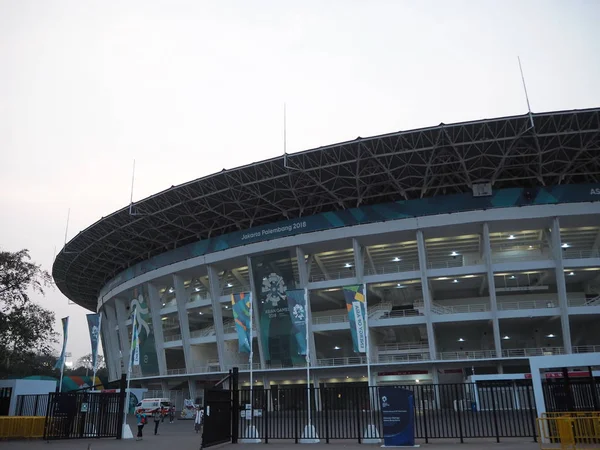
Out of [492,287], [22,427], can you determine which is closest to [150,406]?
[22,427]

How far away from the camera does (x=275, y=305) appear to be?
47.4m

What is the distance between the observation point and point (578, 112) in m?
37.7

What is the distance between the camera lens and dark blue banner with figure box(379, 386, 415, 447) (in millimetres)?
16703

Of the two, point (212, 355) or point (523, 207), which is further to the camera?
point (212, 355)

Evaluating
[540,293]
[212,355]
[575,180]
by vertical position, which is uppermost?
[575,180]

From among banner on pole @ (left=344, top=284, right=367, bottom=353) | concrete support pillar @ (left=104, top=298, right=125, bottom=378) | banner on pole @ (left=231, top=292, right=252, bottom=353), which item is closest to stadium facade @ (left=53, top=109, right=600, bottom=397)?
banner on pole @ (left=231, top=292, right=252, bottom=353)

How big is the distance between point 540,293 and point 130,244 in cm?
4555

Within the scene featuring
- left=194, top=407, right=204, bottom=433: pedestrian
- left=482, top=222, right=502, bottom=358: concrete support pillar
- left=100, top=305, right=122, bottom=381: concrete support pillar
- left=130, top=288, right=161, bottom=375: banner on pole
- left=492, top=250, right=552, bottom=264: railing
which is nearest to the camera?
left=194, top=407, right=204, bottom=433: pedestrian

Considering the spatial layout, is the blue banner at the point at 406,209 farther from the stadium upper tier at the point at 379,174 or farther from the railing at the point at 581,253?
the railing at the point at 581,253

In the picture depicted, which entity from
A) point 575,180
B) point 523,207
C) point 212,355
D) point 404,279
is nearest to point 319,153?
point 404,279

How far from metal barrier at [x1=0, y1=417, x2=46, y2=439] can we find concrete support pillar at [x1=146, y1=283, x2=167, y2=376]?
36519 millimetres

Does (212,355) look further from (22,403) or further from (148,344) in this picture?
(22,403)

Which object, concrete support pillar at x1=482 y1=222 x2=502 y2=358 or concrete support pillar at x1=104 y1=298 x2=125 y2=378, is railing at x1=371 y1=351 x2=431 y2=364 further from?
concrete support pillar at x1=104 y1=298 x2=125 y2=378

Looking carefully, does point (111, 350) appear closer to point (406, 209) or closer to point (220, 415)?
point (406, 209)
